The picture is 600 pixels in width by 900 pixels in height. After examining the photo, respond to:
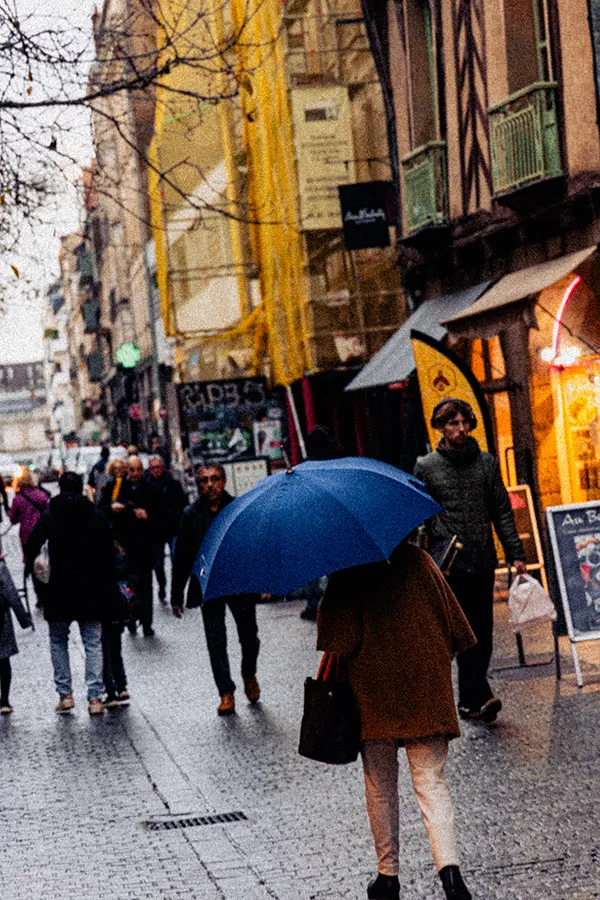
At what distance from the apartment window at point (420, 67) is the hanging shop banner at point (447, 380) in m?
5.34

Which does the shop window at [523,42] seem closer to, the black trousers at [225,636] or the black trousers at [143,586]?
the black trousers at [143,586]

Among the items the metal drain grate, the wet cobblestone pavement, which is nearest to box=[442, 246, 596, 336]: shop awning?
the wet cobblestone pavement

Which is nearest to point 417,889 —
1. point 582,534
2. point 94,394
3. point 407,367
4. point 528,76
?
point 582,534

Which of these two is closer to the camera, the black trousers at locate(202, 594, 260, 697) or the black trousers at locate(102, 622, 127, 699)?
the black trousers at locate(202, 594, 260, 697)

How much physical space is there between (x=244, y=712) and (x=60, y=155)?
4.05 metres

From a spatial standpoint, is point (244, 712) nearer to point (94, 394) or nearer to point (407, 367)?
point (407, 367)

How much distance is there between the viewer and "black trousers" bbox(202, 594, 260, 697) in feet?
41.2

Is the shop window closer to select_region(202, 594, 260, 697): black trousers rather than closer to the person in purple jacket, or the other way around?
select_region(202, 594, 260, 697): black trousers

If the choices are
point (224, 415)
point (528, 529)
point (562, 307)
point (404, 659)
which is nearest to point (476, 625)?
point (528, 529)

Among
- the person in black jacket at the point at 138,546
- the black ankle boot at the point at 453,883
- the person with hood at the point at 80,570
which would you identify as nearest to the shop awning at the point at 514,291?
the person in black jacket at the point at 138,546

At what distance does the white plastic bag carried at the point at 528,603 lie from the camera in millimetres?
10562

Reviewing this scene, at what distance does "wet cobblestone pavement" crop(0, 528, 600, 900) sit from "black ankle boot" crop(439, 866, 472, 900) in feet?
1.01

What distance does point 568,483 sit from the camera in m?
17.9

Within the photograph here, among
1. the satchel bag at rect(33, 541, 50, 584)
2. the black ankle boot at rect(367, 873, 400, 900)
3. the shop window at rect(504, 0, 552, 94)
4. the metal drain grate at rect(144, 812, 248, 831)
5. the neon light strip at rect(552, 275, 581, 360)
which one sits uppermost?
the shop window at rect(504, 0, 552, 94)
